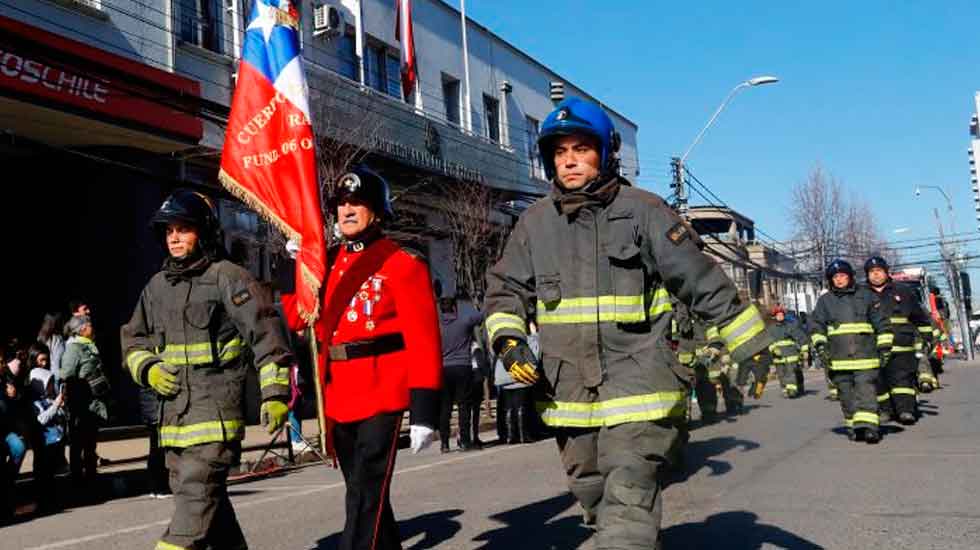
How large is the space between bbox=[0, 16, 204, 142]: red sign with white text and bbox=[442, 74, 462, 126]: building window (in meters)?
10.9

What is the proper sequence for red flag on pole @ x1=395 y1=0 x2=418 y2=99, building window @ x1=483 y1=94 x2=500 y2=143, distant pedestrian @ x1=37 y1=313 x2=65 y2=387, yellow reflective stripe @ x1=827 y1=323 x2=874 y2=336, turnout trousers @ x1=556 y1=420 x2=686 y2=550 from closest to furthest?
turnout trousers @ x1=556 y1=420 x2=686 y2=550
yellow reflective stripe @ x1=827 y1=323 x2=874 y2=336
distant pedestrian @ x1=37 y1=313 x2=65 y2=387
red flag on pole @ x1=395 y1=0 x2=418 y2=99
building window @ x1=483 y1=94 x2=500 y2=143

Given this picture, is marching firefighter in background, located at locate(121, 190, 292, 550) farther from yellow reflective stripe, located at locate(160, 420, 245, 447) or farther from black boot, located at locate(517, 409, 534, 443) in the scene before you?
black boot, located at locate(517, 409, 534, 443)

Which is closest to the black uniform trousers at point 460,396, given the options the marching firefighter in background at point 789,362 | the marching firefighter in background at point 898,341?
the marching firefighter in background at point 898,341

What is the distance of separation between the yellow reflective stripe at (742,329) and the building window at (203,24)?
46.3ft

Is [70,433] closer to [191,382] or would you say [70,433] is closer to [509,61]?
[191,382]

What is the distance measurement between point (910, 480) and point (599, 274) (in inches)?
186

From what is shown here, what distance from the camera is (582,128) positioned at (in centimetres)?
411

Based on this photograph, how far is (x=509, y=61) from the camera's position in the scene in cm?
2911

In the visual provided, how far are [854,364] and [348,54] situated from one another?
14.5m

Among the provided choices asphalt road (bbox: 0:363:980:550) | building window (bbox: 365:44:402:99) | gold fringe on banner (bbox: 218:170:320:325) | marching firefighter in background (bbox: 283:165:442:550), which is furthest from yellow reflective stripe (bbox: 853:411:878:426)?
building window (bbox: 365:44:402:99)

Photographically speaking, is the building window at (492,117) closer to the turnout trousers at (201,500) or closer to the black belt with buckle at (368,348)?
the black belt with buckle at (368,348)

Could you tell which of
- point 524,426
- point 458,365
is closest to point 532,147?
point 524,426

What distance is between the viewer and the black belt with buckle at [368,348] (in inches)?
175

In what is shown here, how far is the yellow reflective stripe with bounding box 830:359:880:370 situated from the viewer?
10133 mm
